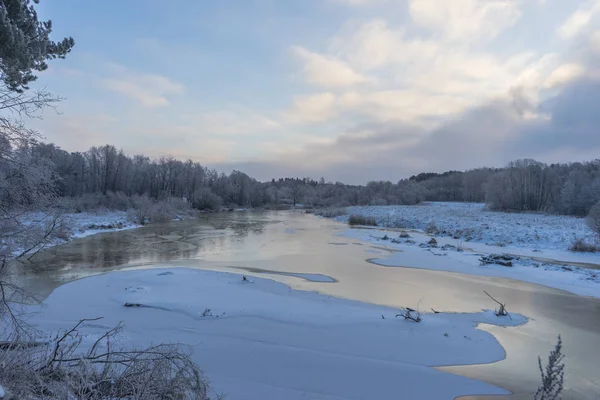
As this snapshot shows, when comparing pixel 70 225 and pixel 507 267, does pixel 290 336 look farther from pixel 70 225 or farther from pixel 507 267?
pixel 507 267

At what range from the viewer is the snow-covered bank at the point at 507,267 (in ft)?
45.3

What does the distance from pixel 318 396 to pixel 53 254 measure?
19435mm

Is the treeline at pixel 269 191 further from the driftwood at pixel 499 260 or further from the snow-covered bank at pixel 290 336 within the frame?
the driftwood at pixel 499 260

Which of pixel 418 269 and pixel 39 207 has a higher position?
pixel 39 207

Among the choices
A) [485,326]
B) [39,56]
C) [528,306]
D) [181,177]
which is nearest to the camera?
[39,56]

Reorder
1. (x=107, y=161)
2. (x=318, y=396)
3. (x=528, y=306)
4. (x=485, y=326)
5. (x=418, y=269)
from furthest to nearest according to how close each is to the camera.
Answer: (x=107, y=161) → (x=418, y=269) → (x=528, y=306) → (x=485, y=326) → (x=318, y=396)

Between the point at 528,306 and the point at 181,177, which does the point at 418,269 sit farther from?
the point at 181,177

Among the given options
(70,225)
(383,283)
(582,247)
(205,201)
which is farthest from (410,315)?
(205,201)

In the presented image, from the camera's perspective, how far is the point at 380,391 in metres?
5.75

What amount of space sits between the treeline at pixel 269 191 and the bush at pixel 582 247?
27.1 meters

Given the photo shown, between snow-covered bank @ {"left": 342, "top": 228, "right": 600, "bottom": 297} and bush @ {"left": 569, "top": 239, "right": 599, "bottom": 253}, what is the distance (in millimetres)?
690

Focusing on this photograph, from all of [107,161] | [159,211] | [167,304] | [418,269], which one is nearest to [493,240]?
[418,269]

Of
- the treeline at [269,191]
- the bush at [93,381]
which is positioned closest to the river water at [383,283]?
the bush at [93,381]

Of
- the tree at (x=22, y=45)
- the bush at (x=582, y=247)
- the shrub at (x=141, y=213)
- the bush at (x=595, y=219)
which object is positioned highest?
the tree at (x=22, y=45)
